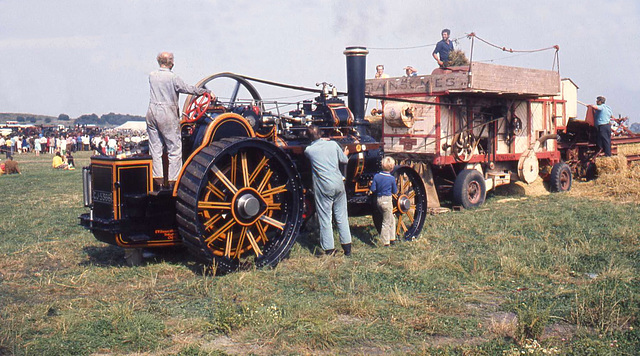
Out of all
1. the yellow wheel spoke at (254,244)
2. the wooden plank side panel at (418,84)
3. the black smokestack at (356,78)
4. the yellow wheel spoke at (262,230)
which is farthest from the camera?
the wooden plank side panel at (418,84)

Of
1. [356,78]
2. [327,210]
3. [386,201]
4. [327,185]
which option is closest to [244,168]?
[327,185]

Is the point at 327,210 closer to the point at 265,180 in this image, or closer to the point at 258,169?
the point at 265,180

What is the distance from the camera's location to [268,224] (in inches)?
274

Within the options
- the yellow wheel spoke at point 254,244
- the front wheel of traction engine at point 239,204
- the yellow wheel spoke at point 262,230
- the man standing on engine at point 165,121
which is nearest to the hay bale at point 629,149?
the front wheel of traction engine at point 239,204

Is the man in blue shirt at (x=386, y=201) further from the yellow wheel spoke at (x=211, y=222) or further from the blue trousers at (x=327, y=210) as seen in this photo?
the yellow wheel spoke at (x=211, y=222)

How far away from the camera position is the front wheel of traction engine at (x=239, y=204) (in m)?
5.98

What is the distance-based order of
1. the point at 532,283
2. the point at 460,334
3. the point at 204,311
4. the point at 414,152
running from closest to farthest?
1. the point at 460,334
2. the point at 204,311
3. the point at 532,283
4. the point at 414,152

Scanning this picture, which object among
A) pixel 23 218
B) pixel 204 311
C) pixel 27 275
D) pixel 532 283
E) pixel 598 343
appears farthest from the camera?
pixel 23 218

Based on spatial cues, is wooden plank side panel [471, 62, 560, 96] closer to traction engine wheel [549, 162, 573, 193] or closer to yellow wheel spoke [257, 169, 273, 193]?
traction engine wheel [549, 162, 573, 193]

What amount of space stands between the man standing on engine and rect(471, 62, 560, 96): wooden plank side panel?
6.18 meters

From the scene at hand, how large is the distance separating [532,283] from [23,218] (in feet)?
27.9

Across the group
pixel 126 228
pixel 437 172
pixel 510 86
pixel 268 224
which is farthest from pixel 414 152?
pixel 126 228

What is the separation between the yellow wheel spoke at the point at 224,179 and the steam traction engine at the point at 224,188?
0.01 m

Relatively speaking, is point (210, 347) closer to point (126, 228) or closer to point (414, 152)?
point (126, 228)
